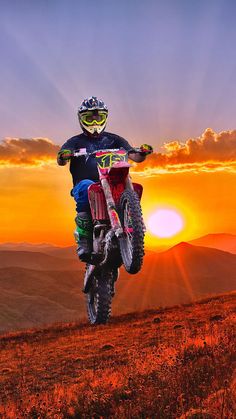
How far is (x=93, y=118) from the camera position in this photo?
42.8ft

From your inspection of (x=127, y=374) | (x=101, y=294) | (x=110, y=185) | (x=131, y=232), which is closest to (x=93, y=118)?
(x=110, y=185)

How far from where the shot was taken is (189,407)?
741 centimetres

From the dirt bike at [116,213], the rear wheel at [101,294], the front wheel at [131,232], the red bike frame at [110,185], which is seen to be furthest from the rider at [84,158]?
the rear wheel at [101,294]

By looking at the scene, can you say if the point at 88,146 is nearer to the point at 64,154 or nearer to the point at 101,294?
the point at 64,154

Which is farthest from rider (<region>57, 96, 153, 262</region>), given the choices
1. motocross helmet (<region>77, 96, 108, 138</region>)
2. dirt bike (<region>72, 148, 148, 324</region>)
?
dirt bike (<region>72, 148, 148, 324</region>)

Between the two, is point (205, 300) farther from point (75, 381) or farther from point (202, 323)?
point (75, 381)

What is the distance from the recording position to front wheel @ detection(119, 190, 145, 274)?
35.1 feet

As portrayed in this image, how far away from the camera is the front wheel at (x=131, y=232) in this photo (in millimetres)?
10688

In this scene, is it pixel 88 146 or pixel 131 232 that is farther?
pixel 88 146

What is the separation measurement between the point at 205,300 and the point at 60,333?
8.67 m

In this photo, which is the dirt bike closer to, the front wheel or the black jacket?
the front wheel

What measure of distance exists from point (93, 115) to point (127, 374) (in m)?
6.64

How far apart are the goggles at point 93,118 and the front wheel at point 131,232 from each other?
2623 millimetres

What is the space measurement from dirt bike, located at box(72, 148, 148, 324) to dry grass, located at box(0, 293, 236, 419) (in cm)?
228
